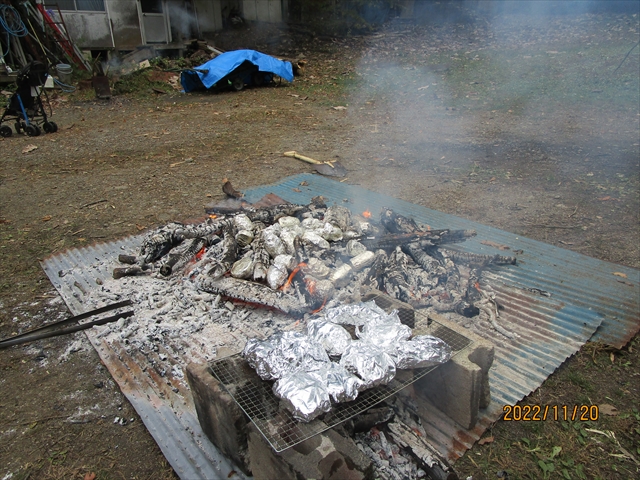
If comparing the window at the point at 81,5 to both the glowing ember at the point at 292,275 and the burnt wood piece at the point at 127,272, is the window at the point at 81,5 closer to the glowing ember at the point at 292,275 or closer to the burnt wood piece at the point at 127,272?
the burnt wood piece at the point at 127,272

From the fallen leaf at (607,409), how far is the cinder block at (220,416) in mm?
2399

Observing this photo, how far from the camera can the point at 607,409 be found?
2947 millimetres

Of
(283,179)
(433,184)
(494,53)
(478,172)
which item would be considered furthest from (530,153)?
(494,53)

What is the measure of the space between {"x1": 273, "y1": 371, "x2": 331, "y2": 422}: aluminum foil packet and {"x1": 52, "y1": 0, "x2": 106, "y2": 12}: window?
1662 centimetres

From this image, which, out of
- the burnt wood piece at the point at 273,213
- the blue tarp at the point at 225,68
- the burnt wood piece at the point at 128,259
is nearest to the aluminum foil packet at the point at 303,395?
the burnt wood piece at the point at 273,213

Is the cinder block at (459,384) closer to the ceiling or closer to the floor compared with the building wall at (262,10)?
closer to the floor

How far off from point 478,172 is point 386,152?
6.18 feet

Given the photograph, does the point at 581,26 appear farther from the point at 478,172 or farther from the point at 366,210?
the point at 366,210

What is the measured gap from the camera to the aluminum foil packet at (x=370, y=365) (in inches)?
91.5

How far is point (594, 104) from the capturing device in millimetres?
9945

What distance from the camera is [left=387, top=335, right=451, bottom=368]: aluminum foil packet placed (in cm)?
244

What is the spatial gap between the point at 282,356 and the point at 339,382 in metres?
0.37

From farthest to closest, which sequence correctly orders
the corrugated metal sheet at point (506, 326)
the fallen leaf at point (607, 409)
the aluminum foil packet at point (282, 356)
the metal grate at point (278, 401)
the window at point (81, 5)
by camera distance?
the window at point (81, 5), the fallen leaf at point (607, 409), the corrugated metal sheet at point (506, 326), the aluminum foil packet at point (282, 356), the metal grate at point (278, 401)

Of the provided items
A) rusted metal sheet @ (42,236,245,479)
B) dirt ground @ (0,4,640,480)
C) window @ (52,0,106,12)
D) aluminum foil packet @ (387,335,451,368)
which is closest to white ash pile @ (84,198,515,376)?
rusted metal sheet @ (42,236,245,479)
